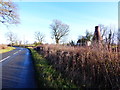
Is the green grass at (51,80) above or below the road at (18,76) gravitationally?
above

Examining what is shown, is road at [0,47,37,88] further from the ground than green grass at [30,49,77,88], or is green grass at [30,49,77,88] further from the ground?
green grass at [30,49,77,88]

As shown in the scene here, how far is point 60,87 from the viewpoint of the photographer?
2979 mm

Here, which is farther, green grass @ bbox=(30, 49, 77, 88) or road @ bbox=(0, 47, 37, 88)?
road @ bbox=(0, 47, 37, 88)

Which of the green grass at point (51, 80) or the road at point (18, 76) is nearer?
the green grass at point (51, 80)

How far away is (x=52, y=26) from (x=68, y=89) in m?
42.7

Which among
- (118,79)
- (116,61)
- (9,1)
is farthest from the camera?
(9,1)

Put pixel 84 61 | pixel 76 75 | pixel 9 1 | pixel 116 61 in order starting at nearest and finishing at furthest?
pixel 116 61 → pixel 76 75 → pixel 84 61 → pixel 9 1

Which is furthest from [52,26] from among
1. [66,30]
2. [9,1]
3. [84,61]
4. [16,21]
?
[84,61]

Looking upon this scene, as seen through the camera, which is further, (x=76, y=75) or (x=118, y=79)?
(x=76, y=75)

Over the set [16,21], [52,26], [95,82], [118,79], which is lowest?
[95,82]

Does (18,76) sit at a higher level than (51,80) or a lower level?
lower

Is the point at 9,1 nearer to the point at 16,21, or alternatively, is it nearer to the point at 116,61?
the point at 16,21

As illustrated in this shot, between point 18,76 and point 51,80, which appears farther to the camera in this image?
point 18,76

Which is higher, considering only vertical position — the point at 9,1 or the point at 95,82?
the point at 9,1
